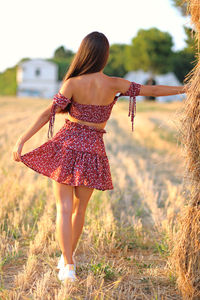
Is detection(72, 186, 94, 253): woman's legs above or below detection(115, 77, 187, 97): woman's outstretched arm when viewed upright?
below

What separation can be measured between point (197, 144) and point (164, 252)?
1430 mm

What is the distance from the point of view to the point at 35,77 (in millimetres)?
59844

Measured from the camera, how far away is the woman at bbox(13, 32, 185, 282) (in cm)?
323

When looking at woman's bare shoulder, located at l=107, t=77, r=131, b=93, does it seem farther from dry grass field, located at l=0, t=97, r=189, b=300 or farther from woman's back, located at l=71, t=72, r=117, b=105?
dry grass field, located at l=0, t=97, r=189, b=300

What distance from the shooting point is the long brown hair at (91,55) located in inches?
126

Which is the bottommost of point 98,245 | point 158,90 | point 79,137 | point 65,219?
point 98,245

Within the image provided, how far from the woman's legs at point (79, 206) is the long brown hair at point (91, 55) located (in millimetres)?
861

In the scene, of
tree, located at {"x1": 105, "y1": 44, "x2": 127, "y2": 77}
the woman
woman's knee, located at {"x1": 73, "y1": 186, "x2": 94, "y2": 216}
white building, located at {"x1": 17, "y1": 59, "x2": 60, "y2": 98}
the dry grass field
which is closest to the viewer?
the dry grass field

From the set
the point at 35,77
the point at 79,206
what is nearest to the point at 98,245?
the point at 79,206

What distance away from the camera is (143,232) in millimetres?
4672

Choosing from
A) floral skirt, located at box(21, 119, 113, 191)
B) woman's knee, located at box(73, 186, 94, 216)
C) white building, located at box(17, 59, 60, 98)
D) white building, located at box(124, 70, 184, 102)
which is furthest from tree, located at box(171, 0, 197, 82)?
white building, located at box(17, 59, 60, 98)

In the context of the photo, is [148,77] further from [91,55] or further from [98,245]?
[91,55]

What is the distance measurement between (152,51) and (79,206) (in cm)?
5024

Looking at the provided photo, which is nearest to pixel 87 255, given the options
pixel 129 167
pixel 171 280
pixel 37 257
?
pixel 37 257
